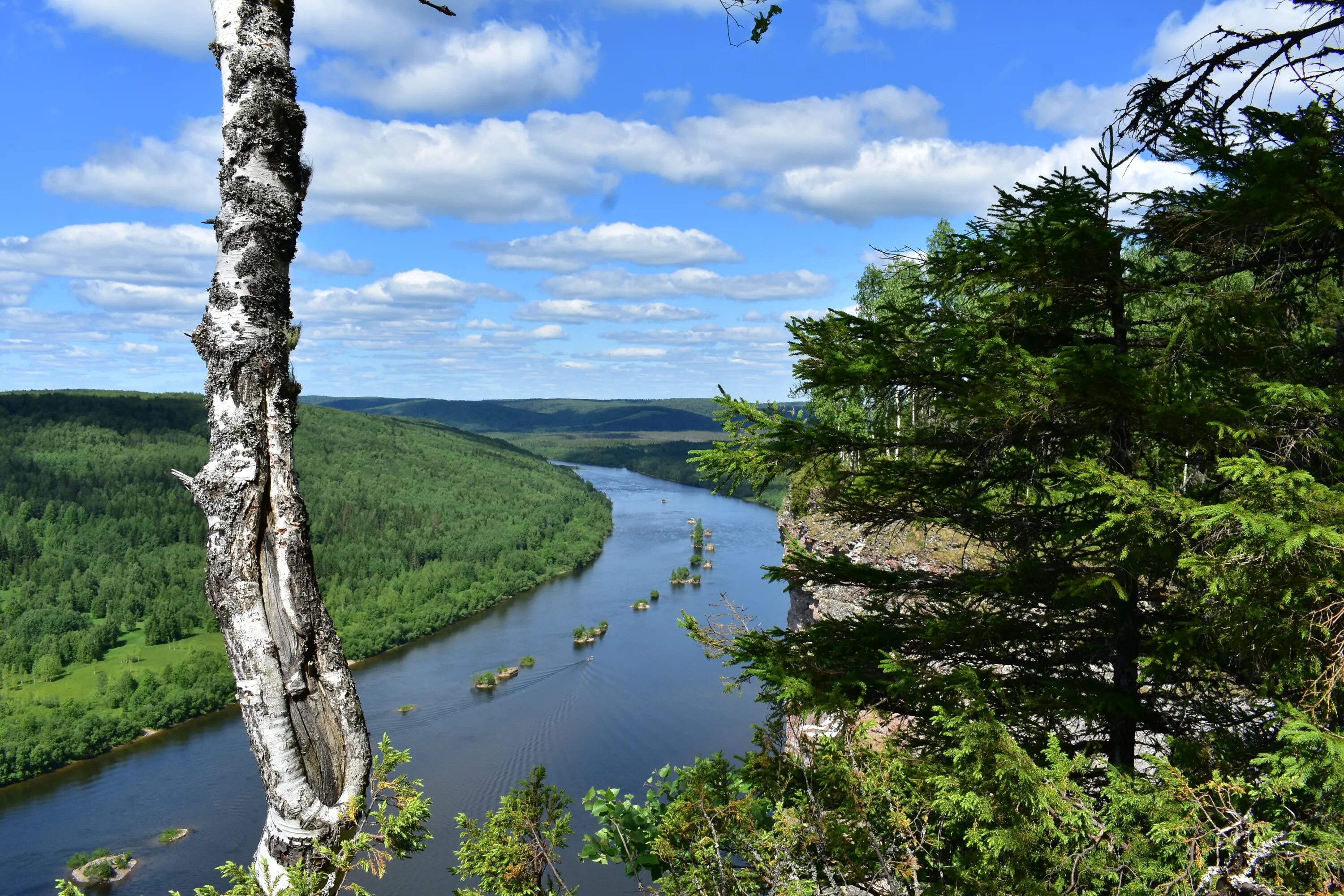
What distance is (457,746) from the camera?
40.3 metres

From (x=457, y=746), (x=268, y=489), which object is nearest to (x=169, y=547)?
(x=457, y=746)

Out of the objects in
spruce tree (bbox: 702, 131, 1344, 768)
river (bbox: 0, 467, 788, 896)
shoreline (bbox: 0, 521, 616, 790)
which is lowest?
shoreline (bbox: 0, 521, 616, 790)

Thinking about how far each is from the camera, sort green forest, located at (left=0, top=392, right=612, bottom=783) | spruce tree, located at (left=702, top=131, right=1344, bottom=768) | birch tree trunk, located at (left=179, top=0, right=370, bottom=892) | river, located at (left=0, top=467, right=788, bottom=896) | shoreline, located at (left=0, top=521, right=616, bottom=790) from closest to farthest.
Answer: birch tree trunk, located at (left=179, top=0, right=370, bottom=892) → spruce tree, located at (left=702, top=131, right=1344, bottom=768) → river, located at (left=0, top=467, right=788, bottom=896) → shoreline, located at (left=0, top=521, right=616, bottom=790) → green forest, located at (left=0, top=392, right=612, bottom=783)

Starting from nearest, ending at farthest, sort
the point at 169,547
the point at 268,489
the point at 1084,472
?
the point at 268,489 → the point at 1084,472 → the point at 169,547

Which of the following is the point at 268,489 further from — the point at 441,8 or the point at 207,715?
the point at 207,715

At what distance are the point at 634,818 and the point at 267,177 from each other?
474cm

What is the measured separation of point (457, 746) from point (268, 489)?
1608 inches

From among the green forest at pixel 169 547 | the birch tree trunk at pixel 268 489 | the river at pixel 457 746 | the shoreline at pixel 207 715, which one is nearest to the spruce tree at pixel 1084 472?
the birch tree trunk at pixel 268 489

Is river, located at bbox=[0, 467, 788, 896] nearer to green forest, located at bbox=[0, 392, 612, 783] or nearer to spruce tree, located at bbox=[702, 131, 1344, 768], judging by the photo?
green forest, located at bbox=[0, 392, 612, 783]

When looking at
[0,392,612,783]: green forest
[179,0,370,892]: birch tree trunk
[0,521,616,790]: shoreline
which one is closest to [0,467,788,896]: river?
[0,521,616,790]: shoreline

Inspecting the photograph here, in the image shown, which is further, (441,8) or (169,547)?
(169,547)

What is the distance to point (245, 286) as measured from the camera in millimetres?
3217

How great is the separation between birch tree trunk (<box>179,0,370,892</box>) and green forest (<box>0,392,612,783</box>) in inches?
1652

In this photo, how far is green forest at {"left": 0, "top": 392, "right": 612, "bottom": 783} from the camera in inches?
2234
